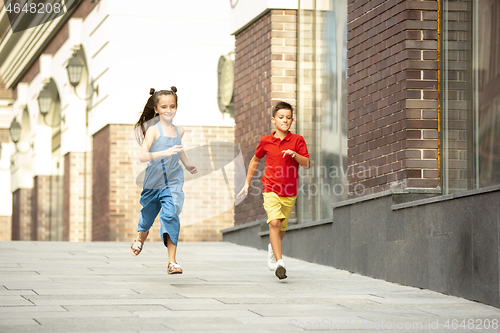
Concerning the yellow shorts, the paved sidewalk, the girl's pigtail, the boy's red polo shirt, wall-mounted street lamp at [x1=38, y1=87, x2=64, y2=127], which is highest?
wall-mounted street lamp at [x1=38, y1=87, x2=64, y2=127]

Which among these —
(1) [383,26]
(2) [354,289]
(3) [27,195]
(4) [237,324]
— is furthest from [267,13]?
(3) [27,195]

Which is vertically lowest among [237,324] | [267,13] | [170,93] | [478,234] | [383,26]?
[237,324]

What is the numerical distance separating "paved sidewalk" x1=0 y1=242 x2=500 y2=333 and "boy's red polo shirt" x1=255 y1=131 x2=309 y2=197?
2.72ft

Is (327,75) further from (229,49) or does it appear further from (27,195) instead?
(27,195)

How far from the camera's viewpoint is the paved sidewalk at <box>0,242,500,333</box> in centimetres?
538

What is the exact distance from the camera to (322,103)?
426 inches

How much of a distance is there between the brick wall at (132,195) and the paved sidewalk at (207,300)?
723cm

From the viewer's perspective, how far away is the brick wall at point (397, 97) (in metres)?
7.98

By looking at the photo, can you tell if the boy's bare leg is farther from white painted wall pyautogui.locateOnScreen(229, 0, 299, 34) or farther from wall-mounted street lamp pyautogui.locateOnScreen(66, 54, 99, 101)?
wall-mounted street lamp pyautogui.locateOnScreen(66, 54, 99, 101)

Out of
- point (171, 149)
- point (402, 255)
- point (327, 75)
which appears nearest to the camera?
point (171, 149)

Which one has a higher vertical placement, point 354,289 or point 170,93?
point 170,93

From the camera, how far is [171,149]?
7.20 meters

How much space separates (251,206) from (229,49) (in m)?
6.42

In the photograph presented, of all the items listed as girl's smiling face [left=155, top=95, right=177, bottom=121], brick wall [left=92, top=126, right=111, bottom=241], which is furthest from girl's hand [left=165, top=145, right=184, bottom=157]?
brick wall [left=92, top=126, right=111, bottom=241]
